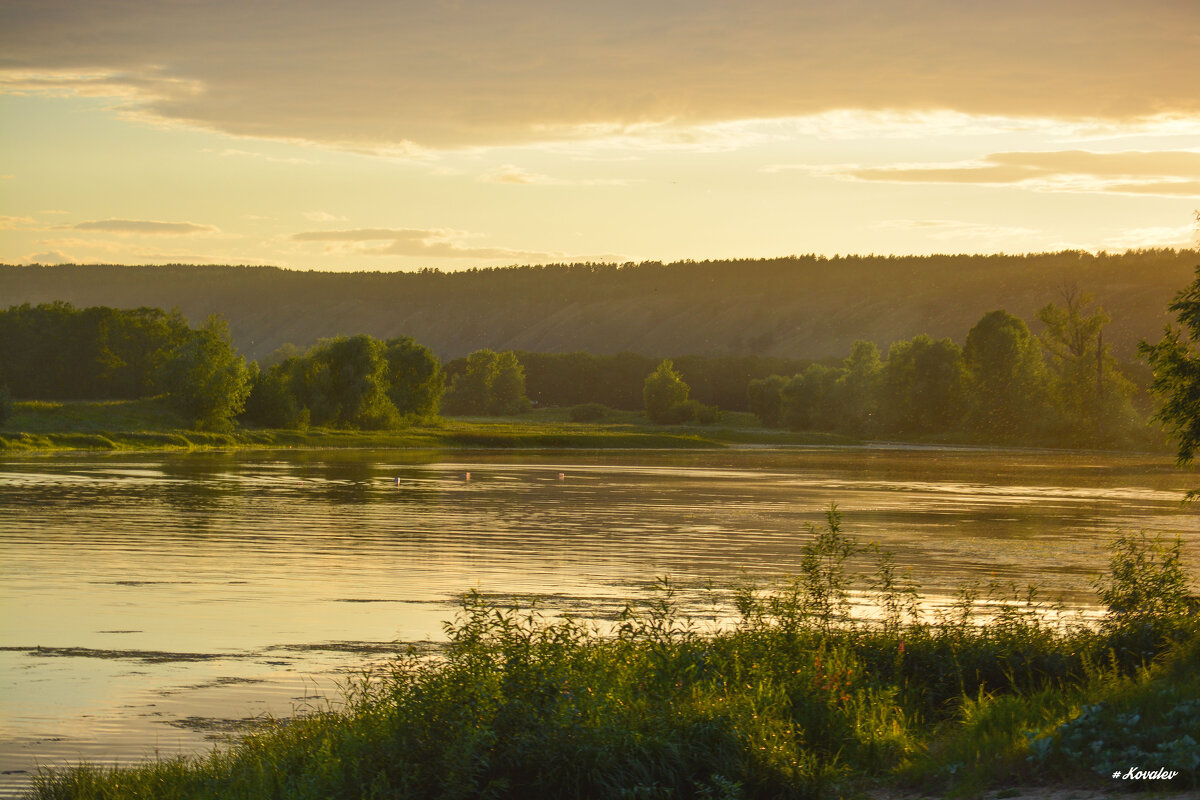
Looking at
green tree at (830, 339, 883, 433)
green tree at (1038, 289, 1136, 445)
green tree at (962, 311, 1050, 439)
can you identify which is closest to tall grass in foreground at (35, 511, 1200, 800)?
green tree at (1038, 289, 1136, 445)

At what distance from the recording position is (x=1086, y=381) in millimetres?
127312

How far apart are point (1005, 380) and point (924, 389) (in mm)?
11178

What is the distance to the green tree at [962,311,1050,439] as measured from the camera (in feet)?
437

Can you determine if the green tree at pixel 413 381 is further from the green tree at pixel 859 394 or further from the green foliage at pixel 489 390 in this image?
the green tree at pixel 859 394

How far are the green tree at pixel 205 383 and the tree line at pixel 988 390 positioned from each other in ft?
253

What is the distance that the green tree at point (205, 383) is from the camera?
99750mm

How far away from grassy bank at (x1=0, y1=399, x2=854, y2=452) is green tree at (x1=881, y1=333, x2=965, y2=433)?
11.3m

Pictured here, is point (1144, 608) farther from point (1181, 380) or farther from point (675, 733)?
point (675, 733)

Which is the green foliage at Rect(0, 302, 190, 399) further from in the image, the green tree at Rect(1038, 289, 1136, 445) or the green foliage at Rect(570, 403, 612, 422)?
the green tree at Rect(1038, 289, 1136, 445)

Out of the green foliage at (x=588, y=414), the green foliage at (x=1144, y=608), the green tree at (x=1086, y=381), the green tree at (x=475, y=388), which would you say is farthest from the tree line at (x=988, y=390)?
the green foliage at (x=1144, y=608)

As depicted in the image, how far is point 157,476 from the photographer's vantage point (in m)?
61.3

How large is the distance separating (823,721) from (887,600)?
4532 millimetres

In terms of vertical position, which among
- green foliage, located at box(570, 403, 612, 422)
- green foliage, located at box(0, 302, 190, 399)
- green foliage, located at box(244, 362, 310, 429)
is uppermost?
green foliage, located at box(0, 302, 190, 399)

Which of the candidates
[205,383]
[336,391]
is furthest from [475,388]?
[205,383]
